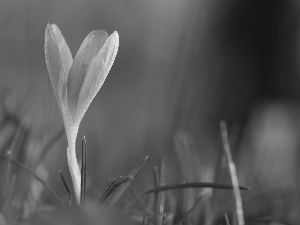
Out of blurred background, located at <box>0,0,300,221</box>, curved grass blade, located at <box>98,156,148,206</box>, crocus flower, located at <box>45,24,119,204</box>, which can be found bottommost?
blurred background, located at <box>0,0,300,221</box>

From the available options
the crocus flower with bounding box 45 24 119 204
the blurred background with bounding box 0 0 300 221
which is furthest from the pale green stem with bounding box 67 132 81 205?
the blurred background with bounding box 0 0 300 221

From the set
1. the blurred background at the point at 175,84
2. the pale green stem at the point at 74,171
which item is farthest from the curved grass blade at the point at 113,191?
the blurred background at the point at 175,84

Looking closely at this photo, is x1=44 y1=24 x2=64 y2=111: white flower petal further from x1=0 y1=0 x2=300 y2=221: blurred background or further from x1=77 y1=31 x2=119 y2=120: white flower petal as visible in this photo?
x1=0 y1=0 x2=300 y2=221: blurred background

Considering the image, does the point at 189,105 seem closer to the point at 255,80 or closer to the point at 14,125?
the point at 14,125

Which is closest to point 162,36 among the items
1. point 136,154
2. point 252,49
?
point 252,49

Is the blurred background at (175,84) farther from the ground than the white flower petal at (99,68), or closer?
closer

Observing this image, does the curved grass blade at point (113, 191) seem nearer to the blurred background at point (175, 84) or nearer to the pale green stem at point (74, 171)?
the pale green stem at point (74, 171)
